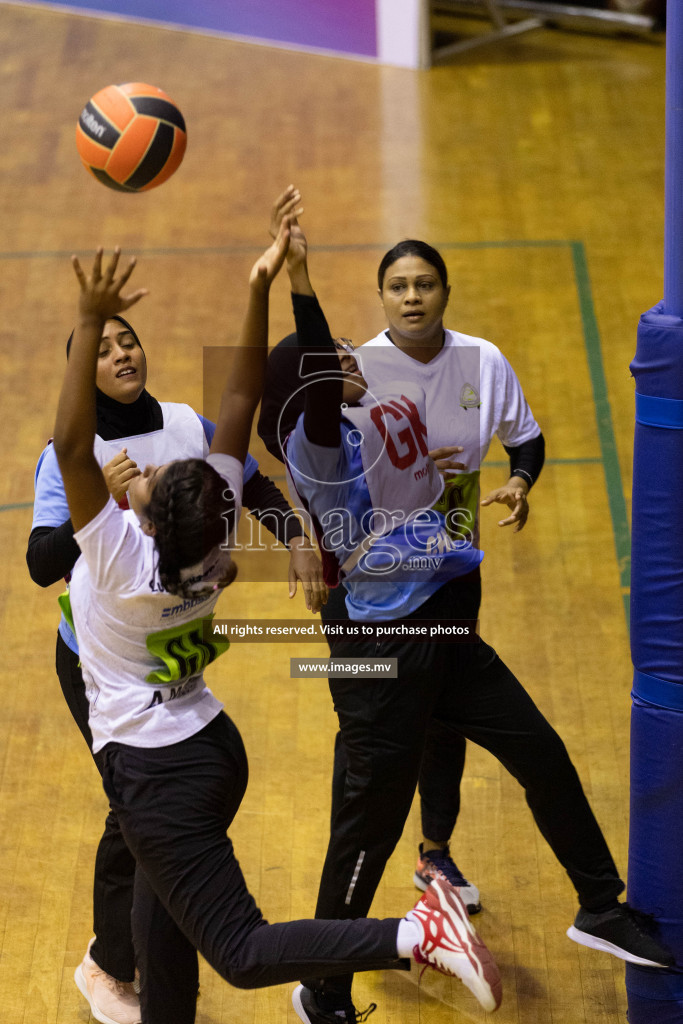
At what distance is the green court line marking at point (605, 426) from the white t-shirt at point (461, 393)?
168cm

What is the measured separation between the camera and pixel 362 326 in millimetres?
6660

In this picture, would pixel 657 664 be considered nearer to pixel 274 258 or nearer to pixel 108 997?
pixel 274 258

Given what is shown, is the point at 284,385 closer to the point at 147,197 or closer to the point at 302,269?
the point at 302,269

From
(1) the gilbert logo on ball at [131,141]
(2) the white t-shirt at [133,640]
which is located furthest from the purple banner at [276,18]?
(2) the white t-shirt at [133,640]

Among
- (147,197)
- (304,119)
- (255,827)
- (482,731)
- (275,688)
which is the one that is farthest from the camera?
(304,119)

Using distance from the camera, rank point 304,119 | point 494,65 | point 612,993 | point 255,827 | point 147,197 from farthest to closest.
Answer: point 494,65
point 304,119
point 147,197
point 255,827
point 612,993

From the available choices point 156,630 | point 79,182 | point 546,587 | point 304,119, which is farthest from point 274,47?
point 156,630

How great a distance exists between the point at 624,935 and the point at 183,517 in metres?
1.55

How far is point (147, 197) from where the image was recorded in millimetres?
8031

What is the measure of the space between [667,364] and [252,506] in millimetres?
1087

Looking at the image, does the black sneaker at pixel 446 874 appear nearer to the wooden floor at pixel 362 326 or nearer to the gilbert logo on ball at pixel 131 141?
the wooden floor at pixel 362 326

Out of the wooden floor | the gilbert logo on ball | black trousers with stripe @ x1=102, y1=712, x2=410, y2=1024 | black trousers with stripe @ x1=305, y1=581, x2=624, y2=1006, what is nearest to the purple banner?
the wooden floor

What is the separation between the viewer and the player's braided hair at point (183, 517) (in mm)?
2684

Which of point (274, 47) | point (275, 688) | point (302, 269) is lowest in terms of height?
point (275, 688)
